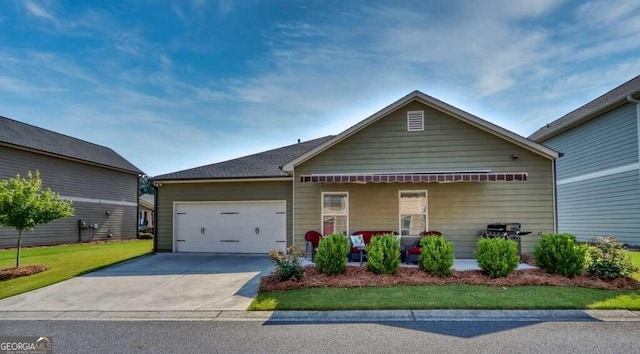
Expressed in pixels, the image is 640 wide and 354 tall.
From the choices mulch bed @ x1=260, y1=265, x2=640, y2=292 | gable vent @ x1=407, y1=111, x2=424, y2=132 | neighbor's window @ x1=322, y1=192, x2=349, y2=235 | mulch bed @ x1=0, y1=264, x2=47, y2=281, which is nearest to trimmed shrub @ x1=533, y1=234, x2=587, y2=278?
mulch bed @ x1=260, y1=265, x2=640, y2=292

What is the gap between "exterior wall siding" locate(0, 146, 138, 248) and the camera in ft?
60.2

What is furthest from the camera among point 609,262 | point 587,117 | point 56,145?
point 56,145

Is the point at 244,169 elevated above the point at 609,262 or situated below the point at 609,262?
above

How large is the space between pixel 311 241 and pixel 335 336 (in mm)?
6486

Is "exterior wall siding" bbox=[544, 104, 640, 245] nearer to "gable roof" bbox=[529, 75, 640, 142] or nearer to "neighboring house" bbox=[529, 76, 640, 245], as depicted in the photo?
"neighboring house" bbox=[529, 76, 640, 245]

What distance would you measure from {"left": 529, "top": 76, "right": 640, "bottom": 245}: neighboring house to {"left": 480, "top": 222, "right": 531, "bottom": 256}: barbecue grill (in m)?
7.08

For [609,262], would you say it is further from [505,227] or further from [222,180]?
[222,180]

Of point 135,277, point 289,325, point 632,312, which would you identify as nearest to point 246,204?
point 135,277

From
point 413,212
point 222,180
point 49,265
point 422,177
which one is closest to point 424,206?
point 413,212

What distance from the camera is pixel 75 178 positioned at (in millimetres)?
21828

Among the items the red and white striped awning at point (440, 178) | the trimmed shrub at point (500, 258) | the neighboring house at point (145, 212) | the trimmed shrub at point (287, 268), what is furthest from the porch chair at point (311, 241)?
the neighboring house at point (145, 212)

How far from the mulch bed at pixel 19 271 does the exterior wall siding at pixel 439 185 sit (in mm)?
8387

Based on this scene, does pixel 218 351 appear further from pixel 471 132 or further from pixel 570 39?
pixel 570 39

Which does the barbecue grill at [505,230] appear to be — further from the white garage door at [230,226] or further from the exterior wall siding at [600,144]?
the white garage door at [230,226]
